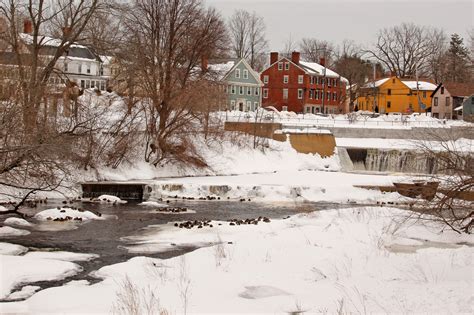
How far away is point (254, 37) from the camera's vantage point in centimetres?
9212

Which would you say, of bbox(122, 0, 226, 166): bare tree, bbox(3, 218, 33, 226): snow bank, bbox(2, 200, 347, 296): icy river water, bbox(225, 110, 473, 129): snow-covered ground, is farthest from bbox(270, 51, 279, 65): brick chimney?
bbox(3, 218, 33, 226): snow bank

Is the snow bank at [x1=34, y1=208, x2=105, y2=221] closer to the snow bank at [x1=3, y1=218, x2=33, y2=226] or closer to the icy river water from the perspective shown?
the icy river water

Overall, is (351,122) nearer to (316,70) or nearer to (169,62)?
(169,62)

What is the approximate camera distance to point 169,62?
37.2m

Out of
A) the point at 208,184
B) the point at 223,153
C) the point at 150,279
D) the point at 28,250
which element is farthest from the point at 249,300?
the point at 223,153

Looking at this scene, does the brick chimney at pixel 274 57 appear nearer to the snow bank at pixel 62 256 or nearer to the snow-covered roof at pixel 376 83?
the snow-covered roof at pixel 376 83

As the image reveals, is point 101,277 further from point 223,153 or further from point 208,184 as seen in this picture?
point 223,153

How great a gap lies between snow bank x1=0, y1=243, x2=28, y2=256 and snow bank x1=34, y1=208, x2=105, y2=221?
4.72m

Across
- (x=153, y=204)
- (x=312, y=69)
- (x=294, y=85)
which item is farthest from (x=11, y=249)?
(x=312, y=69)

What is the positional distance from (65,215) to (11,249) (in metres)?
5.70

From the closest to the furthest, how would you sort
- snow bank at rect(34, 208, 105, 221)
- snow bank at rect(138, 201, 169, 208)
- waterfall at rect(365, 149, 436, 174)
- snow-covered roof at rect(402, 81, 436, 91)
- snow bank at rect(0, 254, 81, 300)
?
snow bank at rect(0, 254, 81, 300) → snow bank at rect(34, 208, 105, 221) → snow bank at rect(138, 201, 169, 208) → waterfall at rect(365, 149, 436, 174) → snow-covered roof at rect(402, 81, 436, 91)

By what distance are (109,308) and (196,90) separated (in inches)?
1026

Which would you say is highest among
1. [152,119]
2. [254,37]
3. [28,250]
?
[254,37]

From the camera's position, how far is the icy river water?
591 inches
